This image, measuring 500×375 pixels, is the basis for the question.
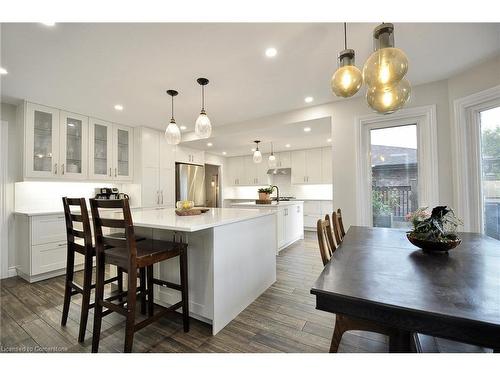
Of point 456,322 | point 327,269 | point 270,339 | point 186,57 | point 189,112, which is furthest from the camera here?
point 189,112

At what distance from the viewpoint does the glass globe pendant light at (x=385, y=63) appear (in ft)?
3.69

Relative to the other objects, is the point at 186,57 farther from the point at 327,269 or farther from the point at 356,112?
the point at 356,112

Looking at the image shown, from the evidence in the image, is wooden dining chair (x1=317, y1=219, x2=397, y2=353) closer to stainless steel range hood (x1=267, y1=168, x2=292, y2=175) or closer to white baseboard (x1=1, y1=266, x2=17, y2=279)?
white baseboard (x1=1, y1=266, x2=17, y2=279)

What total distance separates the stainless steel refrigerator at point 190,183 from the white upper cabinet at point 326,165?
317 centimetres

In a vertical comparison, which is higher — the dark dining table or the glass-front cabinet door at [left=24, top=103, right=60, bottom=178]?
the glass-front cabinet door at [left=24, top=103, right=60, bottom=178]

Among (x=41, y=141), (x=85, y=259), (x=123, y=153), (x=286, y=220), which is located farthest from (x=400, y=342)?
(x=123, y=153)

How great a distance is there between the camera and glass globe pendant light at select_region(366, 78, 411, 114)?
141cm

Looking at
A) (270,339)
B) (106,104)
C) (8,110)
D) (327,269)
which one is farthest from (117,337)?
(8,110)

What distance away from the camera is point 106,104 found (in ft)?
9.98

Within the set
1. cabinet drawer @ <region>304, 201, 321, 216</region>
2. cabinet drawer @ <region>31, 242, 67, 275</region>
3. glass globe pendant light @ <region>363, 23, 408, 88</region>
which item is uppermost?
glass globe pendant light @ <region>363, 23, 408, 88</region>

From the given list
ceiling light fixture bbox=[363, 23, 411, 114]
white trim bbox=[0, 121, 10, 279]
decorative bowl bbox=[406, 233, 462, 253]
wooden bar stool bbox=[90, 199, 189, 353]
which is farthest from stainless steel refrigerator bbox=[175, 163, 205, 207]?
decorative bowl bbox=[406, 233, 462, 253]

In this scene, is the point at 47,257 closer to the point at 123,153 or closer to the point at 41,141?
the point at 41,141

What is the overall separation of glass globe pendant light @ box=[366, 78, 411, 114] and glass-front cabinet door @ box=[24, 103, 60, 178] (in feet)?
13.2
